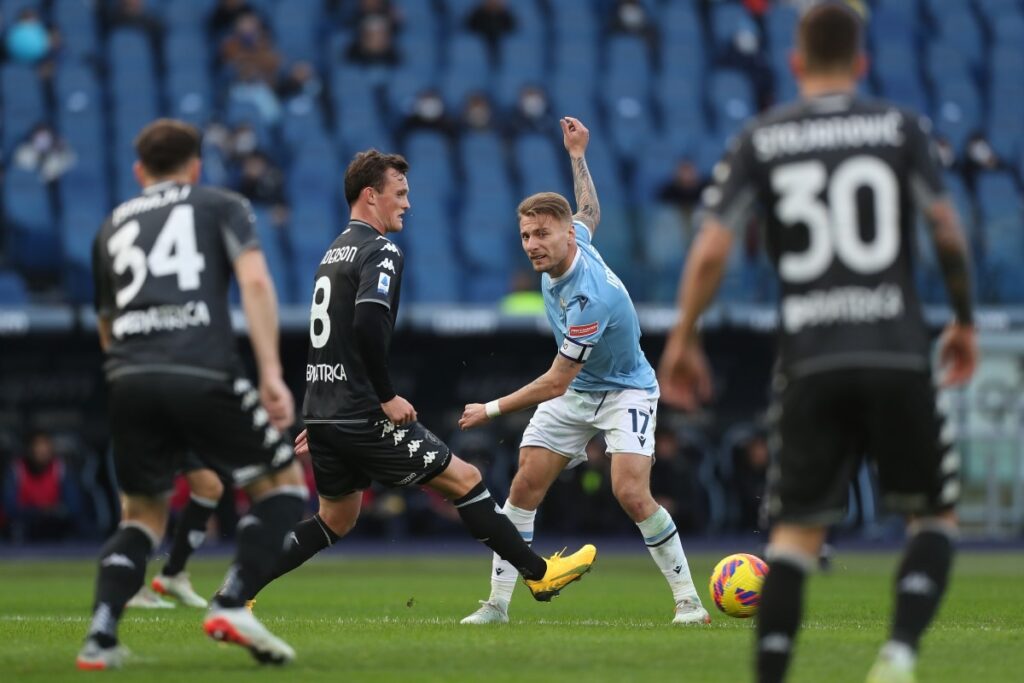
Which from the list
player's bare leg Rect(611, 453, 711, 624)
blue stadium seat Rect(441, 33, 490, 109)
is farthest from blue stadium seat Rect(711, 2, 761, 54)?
player's bare leg Rect(611, 453, 711, 624)

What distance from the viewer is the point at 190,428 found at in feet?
21.6

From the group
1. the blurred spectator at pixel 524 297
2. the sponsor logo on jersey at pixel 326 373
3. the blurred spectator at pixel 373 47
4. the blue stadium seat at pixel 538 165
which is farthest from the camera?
the blurred spectator at pixel 373 47

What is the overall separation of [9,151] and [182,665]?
57.3 ft

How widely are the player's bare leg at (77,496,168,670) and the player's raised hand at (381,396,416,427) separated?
1696 millimetres

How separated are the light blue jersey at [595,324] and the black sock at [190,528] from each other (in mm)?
2739

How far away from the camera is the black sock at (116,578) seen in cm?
667

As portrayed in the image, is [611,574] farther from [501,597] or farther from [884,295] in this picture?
[884,295]

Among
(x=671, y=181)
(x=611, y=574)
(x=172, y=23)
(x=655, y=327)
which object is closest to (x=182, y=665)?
(x=611, y=574)

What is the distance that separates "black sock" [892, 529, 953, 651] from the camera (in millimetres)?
5797

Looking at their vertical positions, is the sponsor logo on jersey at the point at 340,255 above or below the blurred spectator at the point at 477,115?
below

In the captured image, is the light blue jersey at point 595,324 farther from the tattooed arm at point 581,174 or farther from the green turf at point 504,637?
the green turf at point 504,637

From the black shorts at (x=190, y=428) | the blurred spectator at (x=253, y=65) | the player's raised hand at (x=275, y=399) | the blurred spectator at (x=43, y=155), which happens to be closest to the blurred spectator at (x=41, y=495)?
the blurred spectator at (x=43, y=155)

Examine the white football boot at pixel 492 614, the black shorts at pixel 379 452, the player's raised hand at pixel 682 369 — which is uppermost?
the player's raised hand at pixel 682 369

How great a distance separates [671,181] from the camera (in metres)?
22.9
